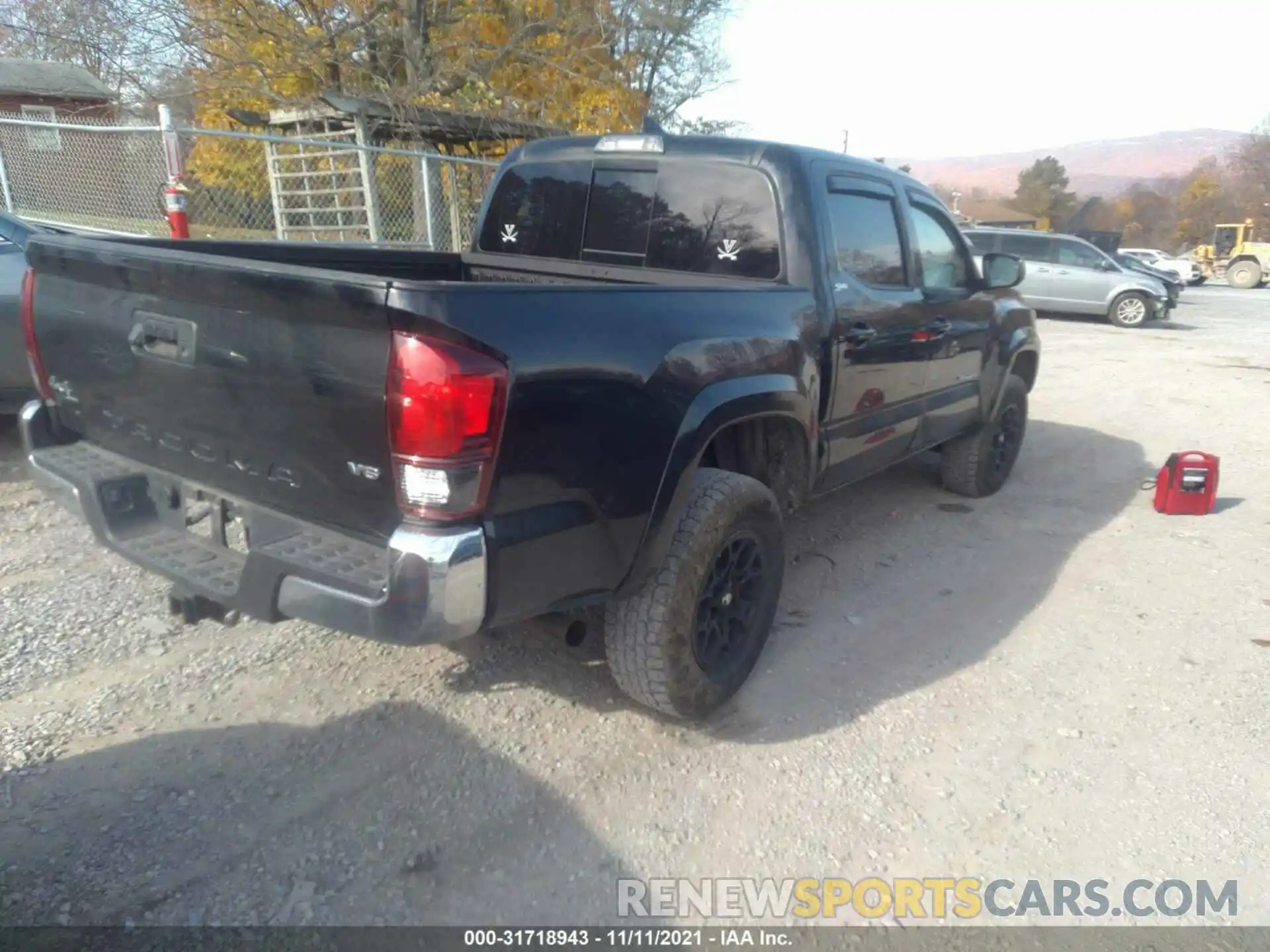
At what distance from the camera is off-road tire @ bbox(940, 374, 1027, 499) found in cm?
558

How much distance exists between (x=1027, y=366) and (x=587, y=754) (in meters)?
4.51

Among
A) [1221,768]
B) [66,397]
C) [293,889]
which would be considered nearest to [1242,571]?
[1221,768]

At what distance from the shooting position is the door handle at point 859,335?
12.2 ft

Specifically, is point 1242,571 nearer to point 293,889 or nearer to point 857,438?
point 857,438

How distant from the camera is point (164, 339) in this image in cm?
255

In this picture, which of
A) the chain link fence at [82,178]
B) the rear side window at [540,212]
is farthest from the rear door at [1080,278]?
the rear side window at [540,212]

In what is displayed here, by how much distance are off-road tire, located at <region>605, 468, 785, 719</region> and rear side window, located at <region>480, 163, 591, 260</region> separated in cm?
155

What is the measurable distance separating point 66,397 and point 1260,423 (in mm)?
9645

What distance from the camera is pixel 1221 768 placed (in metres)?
3.02

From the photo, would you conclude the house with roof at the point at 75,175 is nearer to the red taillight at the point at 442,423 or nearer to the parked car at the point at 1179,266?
the red taillight at the point at 442,423

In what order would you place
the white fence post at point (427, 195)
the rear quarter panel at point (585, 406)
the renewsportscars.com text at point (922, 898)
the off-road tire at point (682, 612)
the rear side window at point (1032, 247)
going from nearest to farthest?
1. the rear quarter panel at point (585, 406)
2. the renewsportscars.com text at point (922, 898)
3. the off-road tire at point (682, 612)
4. the white fence post at point (427, 195)
5. the rear side window at point (1032, 247)

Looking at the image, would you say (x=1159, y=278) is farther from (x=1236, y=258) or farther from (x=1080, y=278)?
(x=1236, y=258)

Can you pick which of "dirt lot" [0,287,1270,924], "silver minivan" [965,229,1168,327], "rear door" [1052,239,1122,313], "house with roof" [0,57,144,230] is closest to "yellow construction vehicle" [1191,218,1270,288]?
"silver minivan" [965,229,1168,327]

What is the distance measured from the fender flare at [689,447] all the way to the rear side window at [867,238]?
95cm
